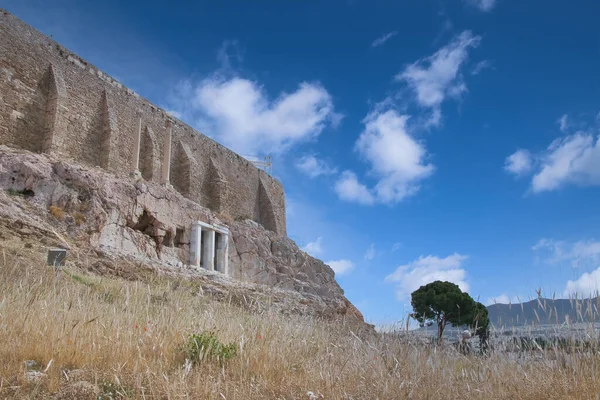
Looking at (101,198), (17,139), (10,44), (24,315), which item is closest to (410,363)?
(24,315)

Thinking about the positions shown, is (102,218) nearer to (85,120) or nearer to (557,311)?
(85,120)

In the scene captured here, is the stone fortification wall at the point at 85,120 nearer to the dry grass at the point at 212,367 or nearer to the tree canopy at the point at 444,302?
the tree canopy at the point at 444,302

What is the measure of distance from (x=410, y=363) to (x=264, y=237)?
17.0 metres

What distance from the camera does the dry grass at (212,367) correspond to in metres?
3.57

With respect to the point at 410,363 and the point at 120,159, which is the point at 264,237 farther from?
the point at 410,363

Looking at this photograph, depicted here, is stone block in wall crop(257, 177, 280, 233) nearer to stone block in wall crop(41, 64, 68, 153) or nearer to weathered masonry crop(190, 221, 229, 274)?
weathered masonry crop(190, 221, 229, 274)

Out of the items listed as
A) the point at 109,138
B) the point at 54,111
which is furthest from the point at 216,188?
the point at 54,111

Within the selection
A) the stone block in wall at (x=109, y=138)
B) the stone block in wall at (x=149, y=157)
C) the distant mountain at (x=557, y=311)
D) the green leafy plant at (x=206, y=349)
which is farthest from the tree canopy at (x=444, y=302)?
the green leafy plant at (x=206, y=349)

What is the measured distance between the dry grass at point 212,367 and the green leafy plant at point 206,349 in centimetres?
7

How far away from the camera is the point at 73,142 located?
731 inches

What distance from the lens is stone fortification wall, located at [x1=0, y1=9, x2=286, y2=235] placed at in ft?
55.8

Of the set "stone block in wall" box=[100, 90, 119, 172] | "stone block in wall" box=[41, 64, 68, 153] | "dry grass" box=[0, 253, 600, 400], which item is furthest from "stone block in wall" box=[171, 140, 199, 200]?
"dry grass" box=[0, 253, 600, 400]

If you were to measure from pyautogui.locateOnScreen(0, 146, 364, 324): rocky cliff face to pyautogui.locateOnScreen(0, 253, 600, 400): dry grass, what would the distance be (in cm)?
466

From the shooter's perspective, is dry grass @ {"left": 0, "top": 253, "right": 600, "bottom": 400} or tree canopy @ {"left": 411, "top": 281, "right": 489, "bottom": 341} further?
tree canopy @ {"left": 411, "top": 281, "right": 489, "bottom": 341}
